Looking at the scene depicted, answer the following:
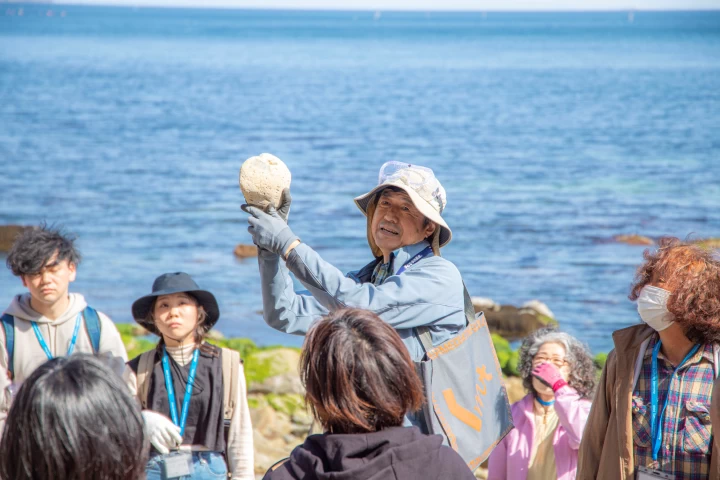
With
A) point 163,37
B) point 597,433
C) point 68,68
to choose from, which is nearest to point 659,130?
point 597,433

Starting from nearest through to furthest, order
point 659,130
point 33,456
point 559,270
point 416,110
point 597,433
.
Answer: point 33,456 → point 597,433 → point 559,270 → point 659,130 → point 416,110

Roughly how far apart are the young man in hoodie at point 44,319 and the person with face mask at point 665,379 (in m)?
2.42

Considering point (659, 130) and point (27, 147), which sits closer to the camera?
point (27, 147)

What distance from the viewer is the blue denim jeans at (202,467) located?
3.95m

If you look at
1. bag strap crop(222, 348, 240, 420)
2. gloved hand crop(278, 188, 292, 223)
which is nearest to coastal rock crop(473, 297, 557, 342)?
bag strap crop(222, 348, 240, 420)

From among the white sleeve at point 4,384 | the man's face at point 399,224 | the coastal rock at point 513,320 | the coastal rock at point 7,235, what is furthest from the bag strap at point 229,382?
the coastal rock at point 7,235

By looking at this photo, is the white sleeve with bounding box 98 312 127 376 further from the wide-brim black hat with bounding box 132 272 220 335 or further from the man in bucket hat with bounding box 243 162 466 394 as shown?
the man in bucket hat with bounding box 243 162 466 394

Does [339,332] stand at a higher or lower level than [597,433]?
higher

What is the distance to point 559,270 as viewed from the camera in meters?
20.3

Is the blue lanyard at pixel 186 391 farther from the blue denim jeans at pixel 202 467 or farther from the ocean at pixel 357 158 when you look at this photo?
the ocean at pixel 357 158

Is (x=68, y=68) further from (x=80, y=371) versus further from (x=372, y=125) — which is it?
(x=80, y=371)

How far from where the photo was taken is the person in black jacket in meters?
2.28

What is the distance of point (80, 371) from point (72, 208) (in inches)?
1070

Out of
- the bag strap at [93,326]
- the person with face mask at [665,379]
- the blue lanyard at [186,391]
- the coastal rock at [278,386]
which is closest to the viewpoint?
the person with face mask at [665,379]
